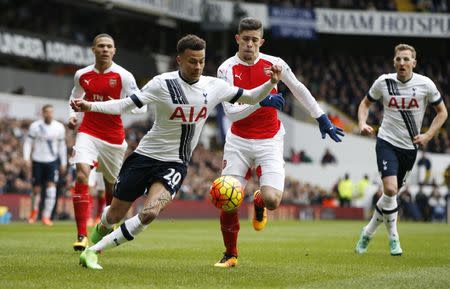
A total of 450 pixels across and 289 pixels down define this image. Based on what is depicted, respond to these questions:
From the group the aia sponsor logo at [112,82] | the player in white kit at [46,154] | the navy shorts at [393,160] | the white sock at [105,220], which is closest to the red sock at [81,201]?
the aia sponsor logo at [112,82]

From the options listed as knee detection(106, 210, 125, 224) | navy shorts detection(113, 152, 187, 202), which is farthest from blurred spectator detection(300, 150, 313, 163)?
navy shorts detection(113, 152, 187, 202)

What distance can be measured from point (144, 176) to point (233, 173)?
125 cm

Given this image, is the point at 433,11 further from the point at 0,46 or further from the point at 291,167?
the point at 0,46

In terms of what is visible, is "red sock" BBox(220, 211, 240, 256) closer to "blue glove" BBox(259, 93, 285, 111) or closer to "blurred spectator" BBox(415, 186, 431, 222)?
"blue glove" BBox(259, 93, 285, 111)

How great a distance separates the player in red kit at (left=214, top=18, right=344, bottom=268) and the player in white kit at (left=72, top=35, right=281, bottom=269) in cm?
80

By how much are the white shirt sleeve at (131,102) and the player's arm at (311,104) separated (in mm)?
1588

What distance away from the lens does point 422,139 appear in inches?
454

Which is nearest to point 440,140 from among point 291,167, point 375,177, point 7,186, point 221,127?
point 375,177

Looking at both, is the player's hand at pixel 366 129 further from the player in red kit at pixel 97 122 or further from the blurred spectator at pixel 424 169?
the blurred spectator at pixel 424 169

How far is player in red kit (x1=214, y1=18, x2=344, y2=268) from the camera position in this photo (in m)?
9.77

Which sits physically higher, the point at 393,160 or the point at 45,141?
the point at 45,141

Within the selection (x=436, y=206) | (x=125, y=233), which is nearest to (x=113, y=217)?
(x=125, y=233)

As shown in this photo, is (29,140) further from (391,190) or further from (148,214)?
(148,214)

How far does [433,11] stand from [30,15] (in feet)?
71.8
